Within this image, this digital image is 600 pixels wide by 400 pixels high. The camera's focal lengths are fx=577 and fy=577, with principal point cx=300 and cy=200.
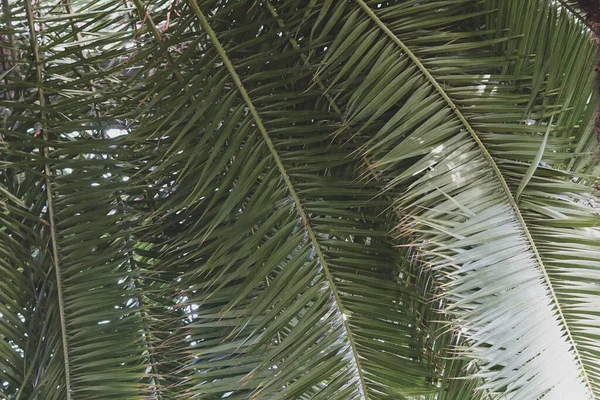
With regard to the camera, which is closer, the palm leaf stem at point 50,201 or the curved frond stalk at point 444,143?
the curved frond stalk at point 444,143

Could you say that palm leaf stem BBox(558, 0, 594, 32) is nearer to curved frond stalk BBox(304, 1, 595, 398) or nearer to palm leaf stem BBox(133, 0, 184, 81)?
curved frond stalk BBox(304, 1, 595, 398)

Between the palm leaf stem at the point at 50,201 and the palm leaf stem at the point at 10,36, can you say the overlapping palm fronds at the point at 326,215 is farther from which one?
the palm leaf stem at the point at 10,36

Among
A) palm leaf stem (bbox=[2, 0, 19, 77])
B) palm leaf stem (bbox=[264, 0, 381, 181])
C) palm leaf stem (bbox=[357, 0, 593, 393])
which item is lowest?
palm leaf stem (bbox=[357, 0, 593, 393])

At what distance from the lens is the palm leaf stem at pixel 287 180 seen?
3.16 feet

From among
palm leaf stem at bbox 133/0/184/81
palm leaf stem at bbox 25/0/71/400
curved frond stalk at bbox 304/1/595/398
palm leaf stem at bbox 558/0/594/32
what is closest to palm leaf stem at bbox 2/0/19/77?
palm leaf stem at bbox 25/0/71/400

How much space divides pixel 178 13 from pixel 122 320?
67 centimetres

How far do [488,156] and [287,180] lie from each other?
36 centimetres

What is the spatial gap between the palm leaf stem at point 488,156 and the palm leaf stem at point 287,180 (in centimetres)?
29

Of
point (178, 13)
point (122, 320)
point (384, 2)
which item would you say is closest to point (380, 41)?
point (384, 2)

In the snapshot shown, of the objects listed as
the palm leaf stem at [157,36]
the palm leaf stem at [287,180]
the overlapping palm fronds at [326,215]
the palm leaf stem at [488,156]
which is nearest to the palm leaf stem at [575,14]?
the overlapping palm fronds at [326,215]

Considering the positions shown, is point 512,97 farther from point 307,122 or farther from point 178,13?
point 178,13

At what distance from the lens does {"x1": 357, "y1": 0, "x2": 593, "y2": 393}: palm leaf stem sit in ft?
2.79

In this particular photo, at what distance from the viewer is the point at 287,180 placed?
3.53 feet

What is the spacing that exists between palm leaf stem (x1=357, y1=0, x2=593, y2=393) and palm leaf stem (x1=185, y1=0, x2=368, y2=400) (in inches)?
11.2
